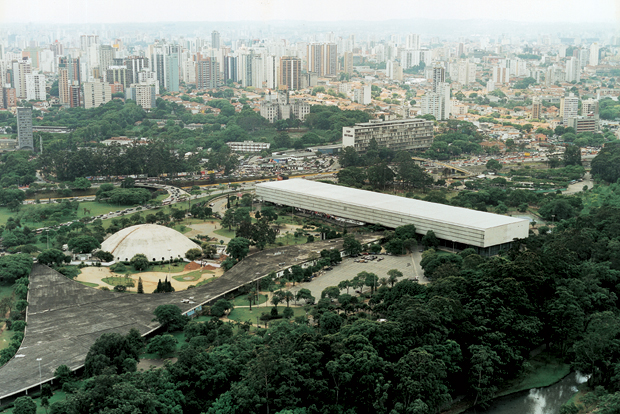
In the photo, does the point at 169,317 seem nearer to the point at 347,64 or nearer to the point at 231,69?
the point at 231,69

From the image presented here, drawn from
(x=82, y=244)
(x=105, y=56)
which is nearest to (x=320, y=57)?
(x=105, y=56)

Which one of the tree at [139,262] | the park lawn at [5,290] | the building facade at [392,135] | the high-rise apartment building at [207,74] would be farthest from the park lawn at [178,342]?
the high-rise apartment building at [207,74]

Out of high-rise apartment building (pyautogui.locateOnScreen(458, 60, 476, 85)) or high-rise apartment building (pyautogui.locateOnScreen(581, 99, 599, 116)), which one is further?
high-rise apartment building (pyautogui.locateOnScreen(458, 60, 476, 85))

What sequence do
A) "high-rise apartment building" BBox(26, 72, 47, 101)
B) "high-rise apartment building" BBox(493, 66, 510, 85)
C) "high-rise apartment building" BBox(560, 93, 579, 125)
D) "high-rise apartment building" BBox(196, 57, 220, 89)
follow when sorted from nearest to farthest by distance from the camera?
"high-rise apartment building" BBox(560, 93, 579, 125), "high-rise apartment building" BBox(26, 72, 47, 101), "high-rise apartment building" BBox(196, 57, 220, 89), "high-rise apartment building" BBox(493, 66, 510, 85)

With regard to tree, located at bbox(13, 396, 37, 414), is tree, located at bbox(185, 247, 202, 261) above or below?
below

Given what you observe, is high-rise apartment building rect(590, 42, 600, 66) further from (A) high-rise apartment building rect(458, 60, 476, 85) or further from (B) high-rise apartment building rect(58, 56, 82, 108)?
(B) high-rise apartment building rect(58, 56, 82, 108)

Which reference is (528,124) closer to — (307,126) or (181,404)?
(307,126)

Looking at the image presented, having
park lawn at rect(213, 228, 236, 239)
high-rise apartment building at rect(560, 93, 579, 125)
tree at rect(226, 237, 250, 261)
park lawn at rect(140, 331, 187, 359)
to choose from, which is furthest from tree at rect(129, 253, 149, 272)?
high-rise apartment building at rect(560, 93, 579, 125)
